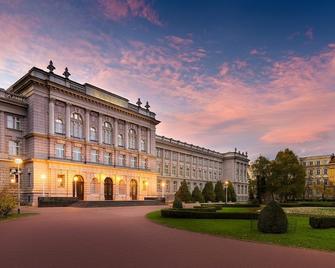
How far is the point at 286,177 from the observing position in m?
69.4

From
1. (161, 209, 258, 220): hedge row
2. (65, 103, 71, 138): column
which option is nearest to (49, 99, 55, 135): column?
(65, 103, 71, 138): column

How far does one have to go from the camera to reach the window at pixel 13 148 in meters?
52.4

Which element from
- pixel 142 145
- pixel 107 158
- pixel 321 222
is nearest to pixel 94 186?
pixel 107 158

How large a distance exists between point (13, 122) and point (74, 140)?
10505 millimetres

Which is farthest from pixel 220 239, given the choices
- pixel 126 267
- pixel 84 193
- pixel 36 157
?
pixel 84 193

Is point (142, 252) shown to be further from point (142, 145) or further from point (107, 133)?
point (142, 145)

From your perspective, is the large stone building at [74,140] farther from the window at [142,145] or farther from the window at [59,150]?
the window at [142,145]

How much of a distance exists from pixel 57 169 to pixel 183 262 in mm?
46743

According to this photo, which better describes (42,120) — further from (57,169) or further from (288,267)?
(288,267)

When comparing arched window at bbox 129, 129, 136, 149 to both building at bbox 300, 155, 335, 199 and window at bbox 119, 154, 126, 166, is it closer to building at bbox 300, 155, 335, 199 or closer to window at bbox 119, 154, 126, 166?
window at bbox 119, 154, 126, 166

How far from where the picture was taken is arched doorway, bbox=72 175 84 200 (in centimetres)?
5785

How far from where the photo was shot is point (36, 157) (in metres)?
51.6

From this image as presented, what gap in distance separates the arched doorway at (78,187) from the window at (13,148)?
10.8 m

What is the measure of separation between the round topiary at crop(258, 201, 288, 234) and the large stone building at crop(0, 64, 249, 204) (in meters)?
41.6
